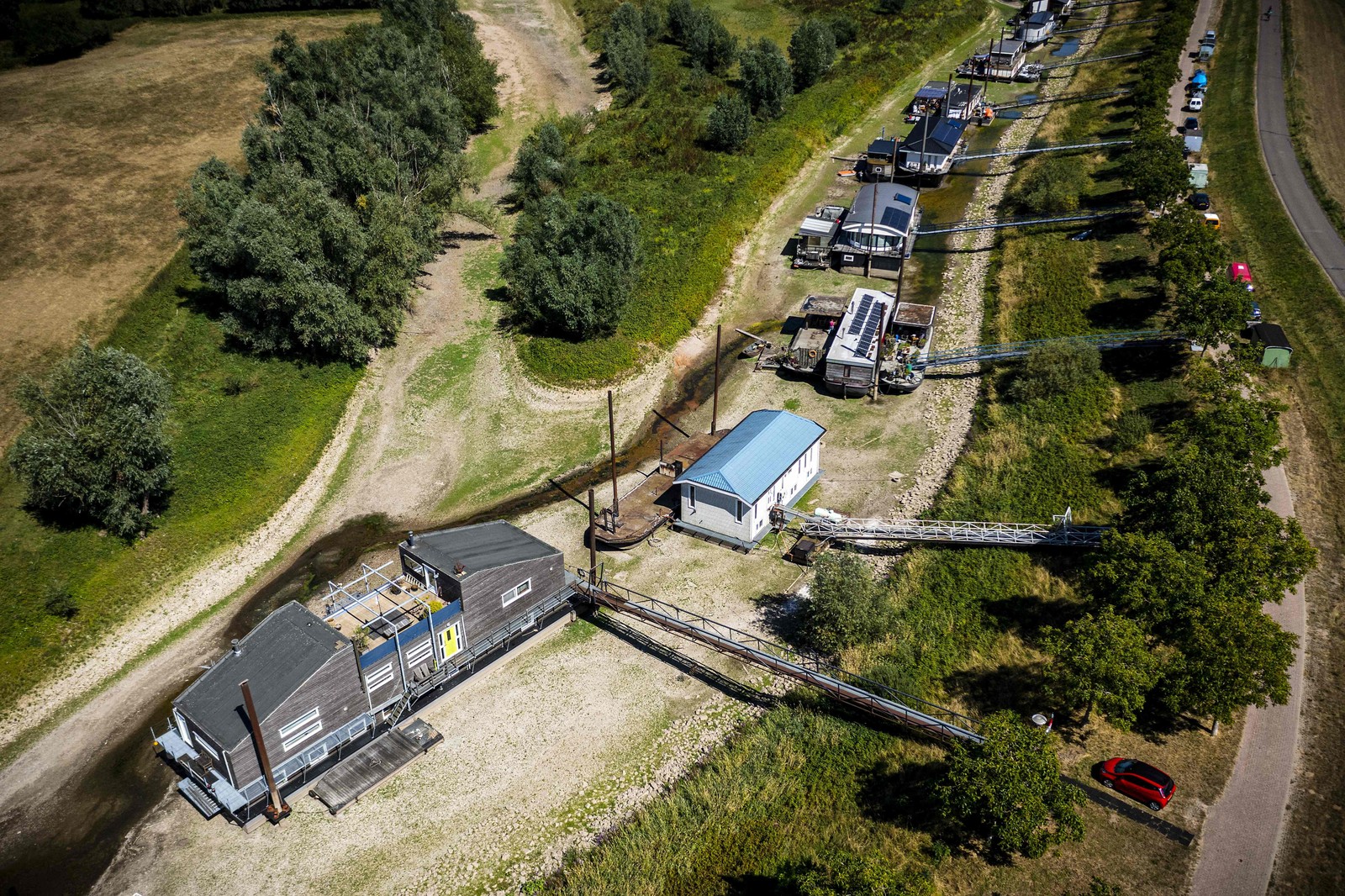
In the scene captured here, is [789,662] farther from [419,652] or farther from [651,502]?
[419,652]

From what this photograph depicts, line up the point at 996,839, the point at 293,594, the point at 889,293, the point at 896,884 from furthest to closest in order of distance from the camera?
the point at 889,293
the point at 293,594
the point at 996,839
the point at 896,884

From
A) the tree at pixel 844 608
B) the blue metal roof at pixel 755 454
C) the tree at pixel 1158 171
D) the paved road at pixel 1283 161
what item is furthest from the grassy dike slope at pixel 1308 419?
the blue metal roof at pixel 755 454

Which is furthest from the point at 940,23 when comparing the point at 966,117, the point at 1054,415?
the point at 1054,415

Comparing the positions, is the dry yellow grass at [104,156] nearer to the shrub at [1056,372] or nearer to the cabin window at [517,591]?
the cabin window at [517,591]

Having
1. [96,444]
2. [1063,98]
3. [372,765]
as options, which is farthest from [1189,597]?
[1063,98]

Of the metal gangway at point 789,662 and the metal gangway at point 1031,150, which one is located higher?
the metal gangway at point 1031,150

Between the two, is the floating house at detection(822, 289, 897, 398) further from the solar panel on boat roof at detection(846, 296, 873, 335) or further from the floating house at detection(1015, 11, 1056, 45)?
the floating house at detection(1015, 11, 1056, 45)

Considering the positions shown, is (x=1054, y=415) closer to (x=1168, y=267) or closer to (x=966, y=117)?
(x=1168, y=267)
